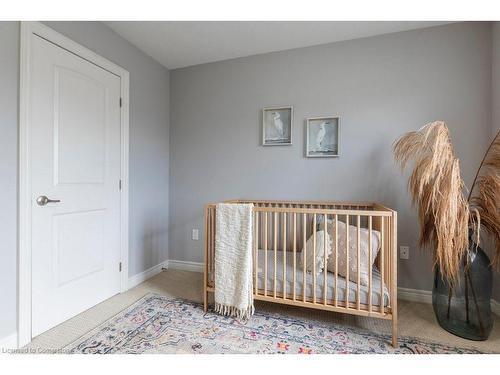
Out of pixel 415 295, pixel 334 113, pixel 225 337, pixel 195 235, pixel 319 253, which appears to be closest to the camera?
pixel 225 337

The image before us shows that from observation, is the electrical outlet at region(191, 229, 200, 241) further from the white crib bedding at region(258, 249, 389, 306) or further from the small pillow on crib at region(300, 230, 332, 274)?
the small pillow on crib at region(300, 230, 332, 274)

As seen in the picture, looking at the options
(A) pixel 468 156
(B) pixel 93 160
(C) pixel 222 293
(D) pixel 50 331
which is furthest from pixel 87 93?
(A) pixel 468 156

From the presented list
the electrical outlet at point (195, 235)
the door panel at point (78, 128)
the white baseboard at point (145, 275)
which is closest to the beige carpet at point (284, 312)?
the white baseboard at point (145, 275)

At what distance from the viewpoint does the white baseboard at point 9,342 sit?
1372mm

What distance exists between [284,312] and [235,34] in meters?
2.32

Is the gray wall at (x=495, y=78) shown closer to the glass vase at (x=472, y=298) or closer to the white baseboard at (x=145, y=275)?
the glass vase at (x=472, y=298)

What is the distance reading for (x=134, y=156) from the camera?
2.32 metres

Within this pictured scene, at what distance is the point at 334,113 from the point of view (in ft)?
7.33

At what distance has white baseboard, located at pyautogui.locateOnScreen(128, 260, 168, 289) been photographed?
230 centimetres

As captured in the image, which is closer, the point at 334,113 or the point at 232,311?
the point at 232,311

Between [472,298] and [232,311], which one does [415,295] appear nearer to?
[472,298]

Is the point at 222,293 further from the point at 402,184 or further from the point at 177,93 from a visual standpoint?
the point at 177,93

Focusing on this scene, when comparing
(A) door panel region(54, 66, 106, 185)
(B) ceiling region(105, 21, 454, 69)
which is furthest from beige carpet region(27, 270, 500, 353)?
(B) ceiling region(105, 21, 454, 69)

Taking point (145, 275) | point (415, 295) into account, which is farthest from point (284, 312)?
point (145, 275)
